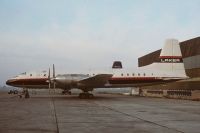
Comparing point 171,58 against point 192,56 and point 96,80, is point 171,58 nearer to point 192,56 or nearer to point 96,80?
point 96,80

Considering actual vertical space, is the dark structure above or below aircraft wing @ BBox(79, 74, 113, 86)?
above

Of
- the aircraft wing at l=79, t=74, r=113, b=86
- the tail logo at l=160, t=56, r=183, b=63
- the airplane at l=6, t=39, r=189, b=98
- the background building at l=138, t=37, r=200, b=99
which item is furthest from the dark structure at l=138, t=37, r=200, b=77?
the aircraft wing at l=79, t=74, r=113, b=86

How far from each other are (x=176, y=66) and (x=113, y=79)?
32.3 feet

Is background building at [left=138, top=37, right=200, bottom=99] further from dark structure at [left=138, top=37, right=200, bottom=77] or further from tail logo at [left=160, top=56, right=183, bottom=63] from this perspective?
tail logo at [left=160, top=56, right=183, bottom=63]

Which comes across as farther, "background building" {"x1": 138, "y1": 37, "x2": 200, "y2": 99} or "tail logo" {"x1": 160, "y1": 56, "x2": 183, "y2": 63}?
"background building" {"x1": 138, "y1": 37, "x2": 200, "y2": 99}

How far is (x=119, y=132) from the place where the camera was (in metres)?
10.4

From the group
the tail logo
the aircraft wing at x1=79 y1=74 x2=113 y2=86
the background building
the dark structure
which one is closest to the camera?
the aircraft wing at x1=79 y1=74 x2=113 y2=86

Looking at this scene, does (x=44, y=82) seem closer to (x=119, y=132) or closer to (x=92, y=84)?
(x=92, y=84)

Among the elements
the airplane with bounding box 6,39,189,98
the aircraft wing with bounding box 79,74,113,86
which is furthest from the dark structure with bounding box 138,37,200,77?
the aircraft wing with bounding box 79,74,113,86

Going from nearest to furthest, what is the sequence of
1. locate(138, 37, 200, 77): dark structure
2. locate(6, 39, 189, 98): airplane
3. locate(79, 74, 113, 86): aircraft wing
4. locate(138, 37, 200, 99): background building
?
locate(79, 74, 113, 86): aircraft wing → locate(6, 39, 189, 98): airplane → locate(138, 37, 200, 99): background building → locate(138, 37, 200, 77): dark structure

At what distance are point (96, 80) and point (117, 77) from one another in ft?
13.8

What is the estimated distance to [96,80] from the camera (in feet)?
109

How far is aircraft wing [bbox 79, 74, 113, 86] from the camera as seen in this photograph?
32.5m

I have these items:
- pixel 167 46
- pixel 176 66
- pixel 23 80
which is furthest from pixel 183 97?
pixel 23 80
